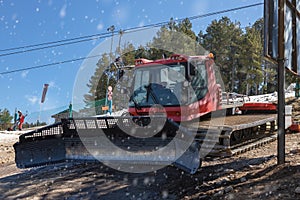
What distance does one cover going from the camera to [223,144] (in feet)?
16.0

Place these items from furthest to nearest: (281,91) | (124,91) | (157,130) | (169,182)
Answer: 1. (124,91)
2. (157,130)
3. (169,182)
4. (281,91)

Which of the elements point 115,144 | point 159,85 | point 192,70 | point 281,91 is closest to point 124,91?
point 159,85

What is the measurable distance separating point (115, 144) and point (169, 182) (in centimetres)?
130

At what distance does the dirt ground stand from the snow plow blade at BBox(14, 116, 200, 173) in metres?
0.28

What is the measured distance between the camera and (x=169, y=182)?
4898 mm

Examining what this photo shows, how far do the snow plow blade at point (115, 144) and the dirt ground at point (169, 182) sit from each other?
28cm

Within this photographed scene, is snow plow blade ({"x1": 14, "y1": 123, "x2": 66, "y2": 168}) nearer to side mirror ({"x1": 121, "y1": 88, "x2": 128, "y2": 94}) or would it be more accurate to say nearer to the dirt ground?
the dirt ground

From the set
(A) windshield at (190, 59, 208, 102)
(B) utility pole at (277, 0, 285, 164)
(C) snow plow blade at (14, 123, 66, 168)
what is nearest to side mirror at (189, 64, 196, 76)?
(A) windshield at (190, 59, 208, 102)

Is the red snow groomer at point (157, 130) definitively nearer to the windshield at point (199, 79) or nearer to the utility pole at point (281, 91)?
the windshield at point (199, 79)

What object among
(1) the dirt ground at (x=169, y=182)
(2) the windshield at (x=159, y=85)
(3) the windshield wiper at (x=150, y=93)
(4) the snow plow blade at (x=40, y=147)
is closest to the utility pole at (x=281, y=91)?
(1) the dirt ground at (x=169, y=182)

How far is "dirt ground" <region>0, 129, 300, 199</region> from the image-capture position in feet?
11.9

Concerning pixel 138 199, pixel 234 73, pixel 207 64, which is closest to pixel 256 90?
pixel 234 73

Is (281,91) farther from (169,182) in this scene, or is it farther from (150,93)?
(150,93)

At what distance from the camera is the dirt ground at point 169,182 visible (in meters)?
3.62
